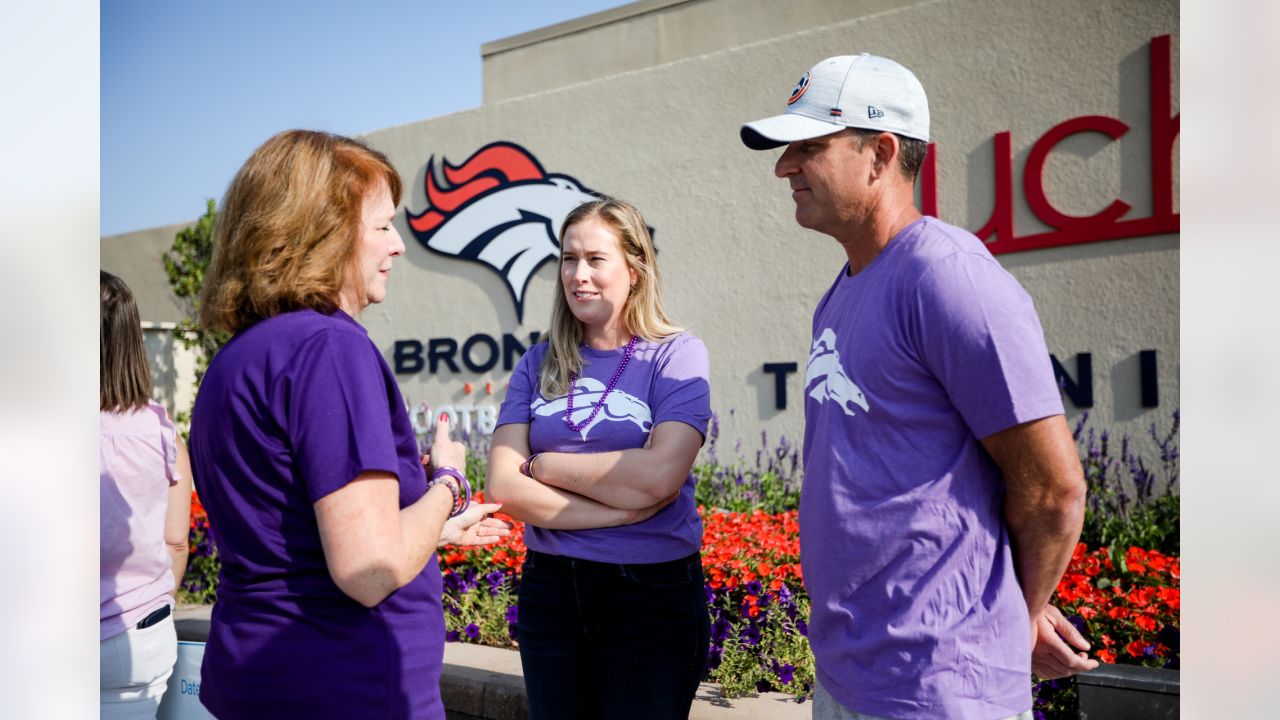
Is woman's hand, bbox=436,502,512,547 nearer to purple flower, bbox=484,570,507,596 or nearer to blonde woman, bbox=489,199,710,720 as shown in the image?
blonde woman, bbox=489,199,710,720

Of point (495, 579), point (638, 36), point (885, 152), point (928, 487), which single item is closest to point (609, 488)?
point (928, 487)

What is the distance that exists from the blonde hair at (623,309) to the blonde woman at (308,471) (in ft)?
3.43

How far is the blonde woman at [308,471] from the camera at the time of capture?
4.95 ft

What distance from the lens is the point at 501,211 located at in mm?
9648

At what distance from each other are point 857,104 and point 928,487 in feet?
2.51

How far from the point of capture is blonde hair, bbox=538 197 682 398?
8.91 feet

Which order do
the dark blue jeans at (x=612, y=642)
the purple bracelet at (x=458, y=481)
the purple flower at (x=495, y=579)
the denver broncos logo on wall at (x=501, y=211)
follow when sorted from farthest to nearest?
1. the denver broncos logo on wall at (x=501, y=211)
2. the purple flower at (x=495, y=579)
3. the dark blue jeans at (x=612, y=642)
4. the purple bracelet at (x=458, y=481)

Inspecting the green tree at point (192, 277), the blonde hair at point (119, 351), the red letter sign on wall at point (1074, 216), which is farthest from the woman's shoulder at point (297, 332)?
the green tree at point (192, 277)

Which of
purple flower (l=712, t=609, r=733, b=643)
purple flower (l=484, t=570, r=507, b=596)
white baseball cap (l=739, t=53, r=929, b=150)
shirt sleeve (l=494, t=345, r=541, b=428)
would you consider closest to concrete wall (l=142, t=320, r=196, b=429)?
purple flower (l=484, t=570, r=507, b=596)

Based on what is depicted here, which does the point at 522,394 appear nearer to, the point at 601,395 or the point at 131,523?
the point at 601,395

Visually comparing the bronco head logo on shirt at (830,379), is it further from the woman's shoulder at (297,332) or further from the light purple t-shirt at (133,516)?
the light purple t-shirt at (133,516)

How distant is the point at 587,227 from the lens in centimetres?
272
